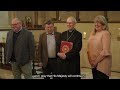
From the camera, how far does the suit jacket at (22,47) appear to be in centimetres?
313

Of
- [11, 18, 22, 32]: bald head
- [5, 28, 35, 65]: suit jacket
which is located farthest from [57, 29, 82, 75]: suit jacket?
A: [11, 18, 22, 32]: bald head

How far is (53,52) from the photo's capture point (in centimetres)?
313

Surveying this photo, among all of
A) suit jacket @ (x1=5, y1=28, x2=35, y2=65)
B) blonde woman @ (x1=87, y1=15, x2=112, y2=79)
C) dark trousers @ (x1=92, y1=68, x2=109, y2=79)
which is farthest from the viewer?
suit jacket @ (x1=5, y1=28, x2=35, y2=65)

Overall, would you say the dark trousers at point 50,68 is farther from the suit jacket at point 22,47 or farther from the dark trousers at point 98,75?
the dark trousers at point 98,75

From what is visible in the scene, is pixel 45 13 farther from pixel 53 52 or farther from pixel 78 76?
pixel 78 76

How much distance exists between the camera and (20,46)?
3.14 meters

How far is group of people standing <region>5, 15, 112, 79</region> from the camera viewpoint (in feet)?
9.95

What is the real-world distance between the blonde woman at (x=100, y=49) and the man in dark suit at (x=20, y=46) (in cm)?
67

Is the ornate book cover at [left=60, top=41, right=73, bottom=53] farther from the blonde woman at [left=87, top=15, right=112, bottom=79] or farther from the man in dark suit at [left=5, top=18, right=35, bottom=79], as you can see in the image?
the man in dark suit at [left=5, top=18, right=35, bottom=79]

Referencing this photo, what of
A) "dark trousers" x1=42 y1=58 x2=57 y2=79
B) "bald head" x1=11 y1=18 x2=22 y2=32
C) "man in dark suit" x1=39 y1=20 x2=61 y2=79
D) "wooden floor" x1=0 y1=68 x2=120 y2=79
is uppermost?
"bald head" x1=11 y1=18 x2=22 y2=32

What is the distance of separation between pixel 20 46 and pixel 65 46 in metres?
0.51

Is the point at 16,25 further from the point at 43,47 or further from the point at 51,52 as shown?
the point at 51,52
